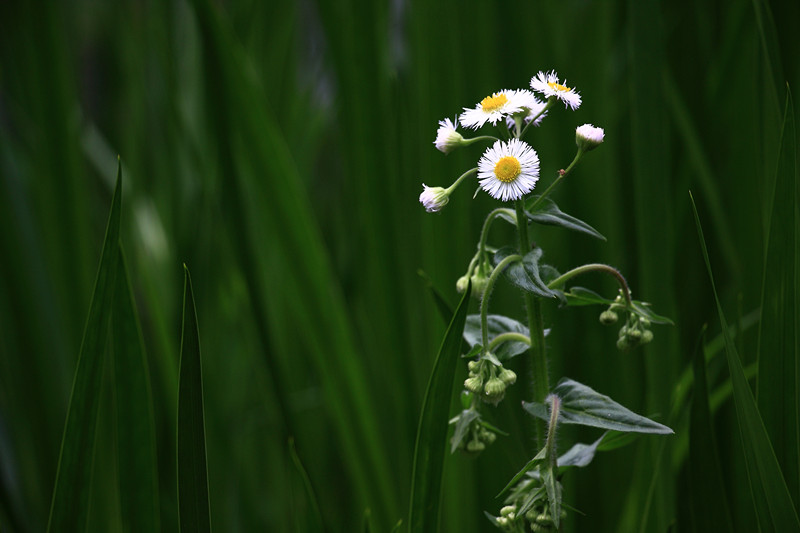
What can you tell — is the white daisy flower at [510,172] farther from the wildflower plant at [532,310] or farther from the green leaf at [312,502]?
the green leaf at [312,502]

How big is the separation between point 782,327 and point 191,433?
328 millimetres

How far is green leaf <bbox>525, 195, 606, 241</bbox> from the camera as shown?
0.31 m

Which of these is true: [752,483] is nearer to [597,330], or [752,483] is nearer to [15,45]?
[597,330]

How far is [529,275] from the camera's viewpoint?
0.30m

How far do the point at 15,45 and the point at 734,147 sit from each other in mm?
756

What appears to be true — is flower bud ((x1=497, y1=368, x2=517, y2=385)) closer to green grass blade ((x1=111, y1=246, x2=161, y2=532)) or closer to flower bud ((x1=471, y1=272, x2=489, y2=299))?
flower bud ((x1=471, y1=272, x2=489, y2=299))

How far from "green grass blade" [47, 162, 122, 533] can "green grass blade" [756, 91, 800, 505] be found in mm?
356

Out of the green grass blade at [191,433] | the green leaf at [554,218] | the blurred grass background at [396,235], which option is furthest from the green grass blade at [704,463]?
the green grass blade at [191,433]

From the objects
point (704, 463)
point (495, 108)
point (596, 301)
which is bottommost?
point (704, 463)

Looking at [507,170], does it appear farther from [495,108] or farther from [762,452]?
[762,452]

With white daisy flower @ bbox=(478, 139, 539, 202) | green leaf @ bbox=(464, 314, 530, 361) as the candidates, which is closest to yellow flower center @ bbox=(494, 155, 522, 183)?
white daisy flower @ bbox=(478, 139, 539, 202)

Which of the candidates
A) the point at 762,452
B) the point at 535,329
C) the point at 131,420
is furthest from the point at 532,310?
the point at 131,420

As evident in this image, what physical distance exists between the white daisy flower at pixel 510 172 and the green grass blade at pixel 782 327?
140 millimetres

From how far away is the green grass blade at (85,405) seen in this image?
0.36 meters
